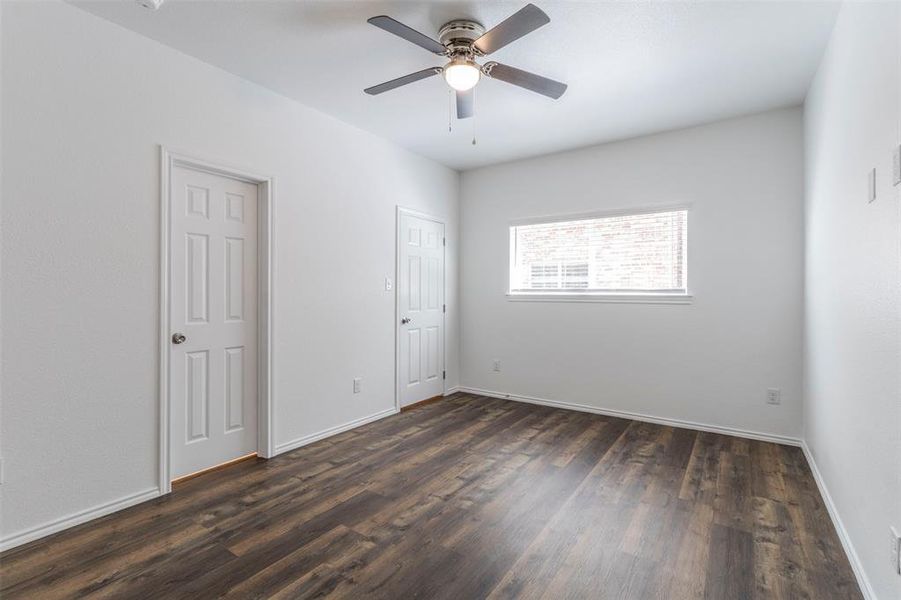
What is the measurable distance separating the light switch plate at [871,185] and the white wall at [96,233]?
10.9 ft

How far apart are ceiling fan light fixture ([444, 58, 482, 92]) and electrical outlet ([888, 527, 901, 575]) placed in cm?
262

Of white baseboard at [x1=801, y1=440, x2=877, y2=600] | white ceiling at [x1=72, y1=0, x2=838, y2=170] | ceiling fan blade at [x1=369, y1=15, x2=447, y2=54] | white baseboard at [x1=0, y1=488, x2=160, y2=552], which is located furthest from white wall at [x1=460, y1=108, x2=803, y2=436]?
white baseboard at [x1=0, y1=488, x2=160, y2=552]

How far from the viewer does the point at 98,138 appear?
7.63 feet

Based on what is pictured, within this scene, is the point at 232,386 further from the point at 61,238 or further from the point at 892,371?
the point at 892,371

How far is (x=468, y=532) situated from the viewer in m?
2.20

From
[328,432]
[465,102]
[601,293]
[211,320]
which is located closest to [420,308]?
[328,432]

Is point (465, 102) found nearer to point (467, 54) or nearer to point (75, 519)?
point (467, 54)

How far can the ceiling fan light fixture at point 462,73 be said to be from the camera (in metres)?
2.37

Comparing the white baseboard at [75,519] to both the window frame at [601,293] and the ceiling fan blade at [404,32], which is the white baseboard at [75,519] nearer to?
the ceiling fan blade at [404,32]

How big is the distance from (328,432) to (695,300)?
11.2 feet

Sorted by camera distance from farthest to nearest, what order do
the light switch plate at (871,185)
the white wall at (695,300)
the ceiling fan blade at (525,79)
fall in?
1. the white wall at (695,300)
2. the ceiling fan blade at (525,79)
3. the light switch plate at (871,185)

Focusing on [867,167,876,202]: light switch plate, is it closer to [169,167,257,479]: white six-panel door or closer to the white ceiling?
the white ceiling

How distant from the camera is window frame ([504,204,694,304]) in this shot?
153 inches

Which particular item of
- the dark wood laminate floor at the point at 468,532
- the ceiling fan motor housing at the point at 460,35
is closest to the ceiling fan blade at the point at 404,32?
the ceiling fan motor housing at the point at 460,35
